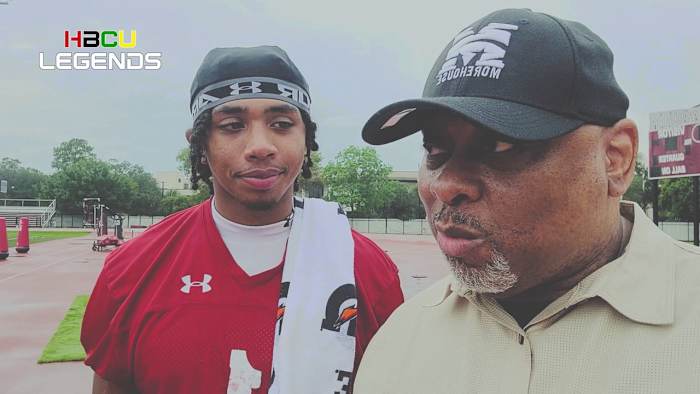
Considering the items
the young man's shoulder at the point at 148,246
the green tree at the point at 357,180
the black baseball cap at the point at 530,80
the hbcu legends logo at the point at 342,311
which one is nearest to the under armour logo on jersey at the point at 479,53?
the black baseball cap at the point at 530,80

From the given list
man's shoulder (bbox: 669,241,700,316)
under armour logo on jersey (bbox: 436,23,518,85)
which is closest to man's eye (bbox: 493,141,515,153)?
under armour logo on jersey (bbox: 436,23,518,85)

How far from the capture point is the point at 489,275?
1.39 metres

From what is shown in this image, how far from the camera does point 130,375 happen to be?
2338mm

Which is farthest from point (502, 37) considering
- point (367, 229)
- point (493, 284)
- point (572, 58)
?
point (367, 229)

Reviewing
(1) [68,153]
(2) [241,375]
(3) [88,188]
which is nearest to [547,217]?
(2) [241,375]

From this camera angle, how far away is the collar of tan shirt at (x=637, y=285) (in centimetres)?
126

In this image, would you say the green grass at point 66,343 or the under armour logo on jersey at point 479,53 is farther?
the green grass at point 66,343

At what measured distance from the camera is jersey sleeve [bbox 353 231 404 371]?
7.94 ft

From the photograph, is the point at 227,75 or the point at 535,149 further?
the point at 227,75

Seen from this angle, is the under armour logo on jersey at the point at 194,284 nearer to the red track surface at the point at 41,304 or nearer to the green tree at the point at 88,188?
the red track surface at the point at 41,304

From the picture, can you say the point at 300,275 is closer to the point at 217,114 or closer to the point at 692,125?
the point at 217,114

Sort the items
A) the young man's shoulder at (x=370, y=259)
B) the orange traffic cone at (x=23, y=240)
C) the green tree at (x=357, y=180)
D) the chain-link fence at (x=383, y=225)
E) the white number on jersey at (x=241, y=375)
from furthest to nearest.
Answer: the green tree at (x=357, y=180)
the chain-link fence at (x=383, y=225)
the orange traffic cone at (x=23, y=240)
the young man's shoulder at (x=370, y=259)
the white number on jersey at (x=241, y=375)

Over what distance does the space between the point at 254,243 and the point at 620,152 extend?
58.3 inches

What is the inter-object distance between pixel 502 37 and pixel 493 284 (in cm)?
58
